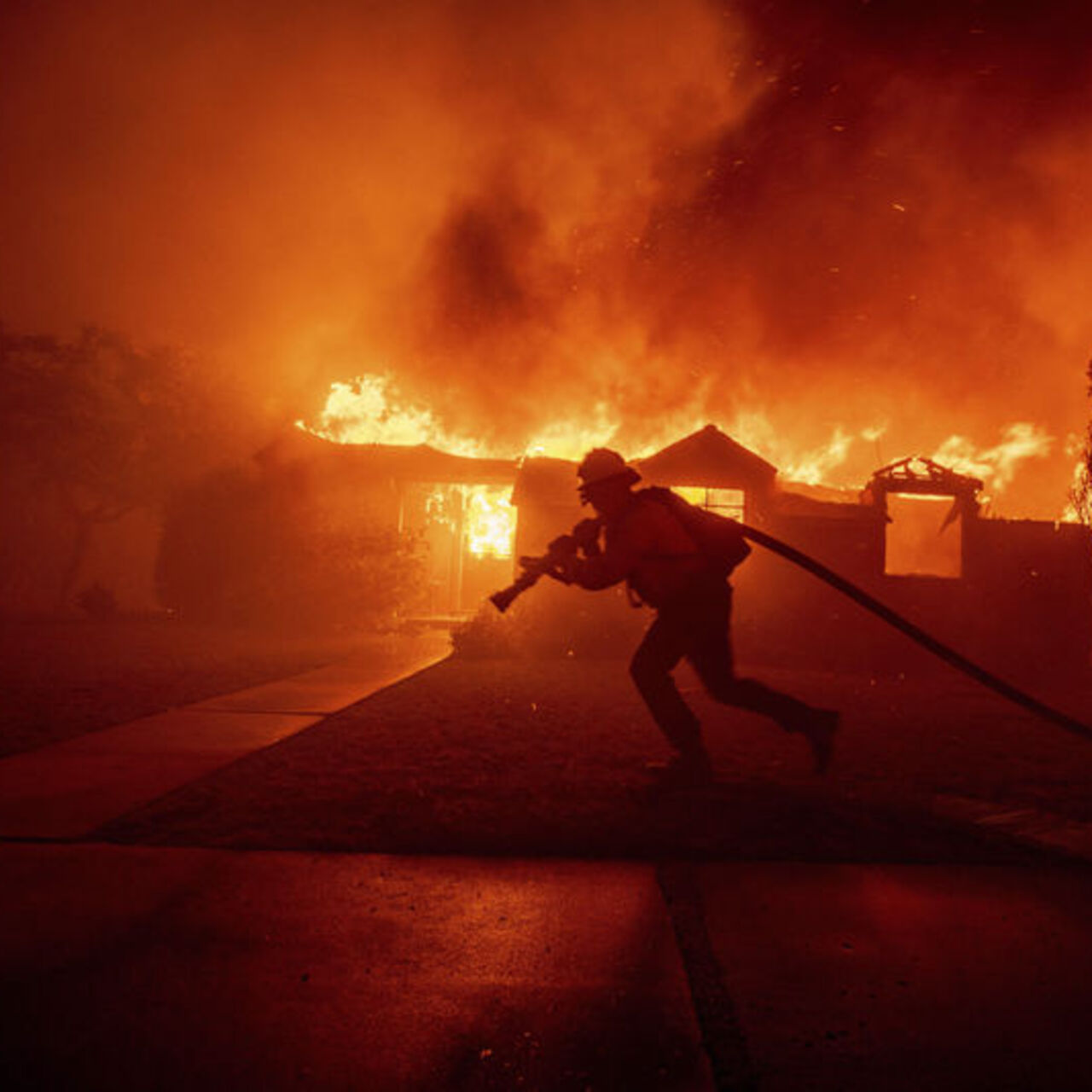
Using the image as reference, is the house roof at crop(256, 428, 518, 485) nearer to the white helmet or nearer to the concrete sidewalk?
the concrete sidewalk

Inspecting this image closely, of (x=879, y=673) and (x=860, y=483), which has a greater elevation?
(x=860, y=483)

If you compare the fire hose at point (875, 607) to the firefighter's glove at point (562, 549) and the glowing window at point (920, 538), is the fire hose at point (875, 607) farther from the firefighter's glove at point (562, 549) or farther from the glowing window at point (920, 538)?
the glowing window at point (920, 538)

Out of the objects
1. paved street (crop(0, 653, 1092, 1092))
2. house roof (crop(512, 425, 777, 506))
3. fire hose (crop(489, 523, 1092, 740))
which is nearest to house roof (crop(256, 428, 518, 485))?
house roof (crop(512, 425, 777, 506))

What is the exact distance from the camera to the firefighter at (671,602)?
14.0ft

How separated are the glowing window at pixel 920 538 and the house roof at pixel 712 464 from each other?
8.04 ft

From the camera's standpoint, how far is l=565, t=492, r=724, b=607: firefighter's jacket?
4.26 meters

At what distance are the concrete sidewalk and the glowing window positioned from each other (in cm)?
1045

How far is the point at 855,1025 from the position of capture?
2082mm

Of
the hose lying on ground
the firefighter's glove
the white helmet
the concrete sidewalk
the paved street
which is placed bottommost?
the concrete sidewalk

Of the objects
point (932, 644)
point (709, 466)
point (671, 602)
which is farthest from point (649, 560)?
point (709, 466)

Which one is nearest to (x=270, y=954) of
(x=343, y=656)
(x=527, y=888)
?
(x=527, y=888)

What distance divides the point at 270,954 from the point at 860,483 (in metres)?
34.3

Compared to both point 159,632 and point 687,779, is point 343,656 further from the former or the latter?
point 687,779

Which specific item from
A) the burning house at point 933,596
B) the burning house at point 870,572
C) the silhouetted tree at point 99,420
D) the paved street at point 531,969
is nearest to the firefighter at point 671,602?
the paved street at point 531,969
